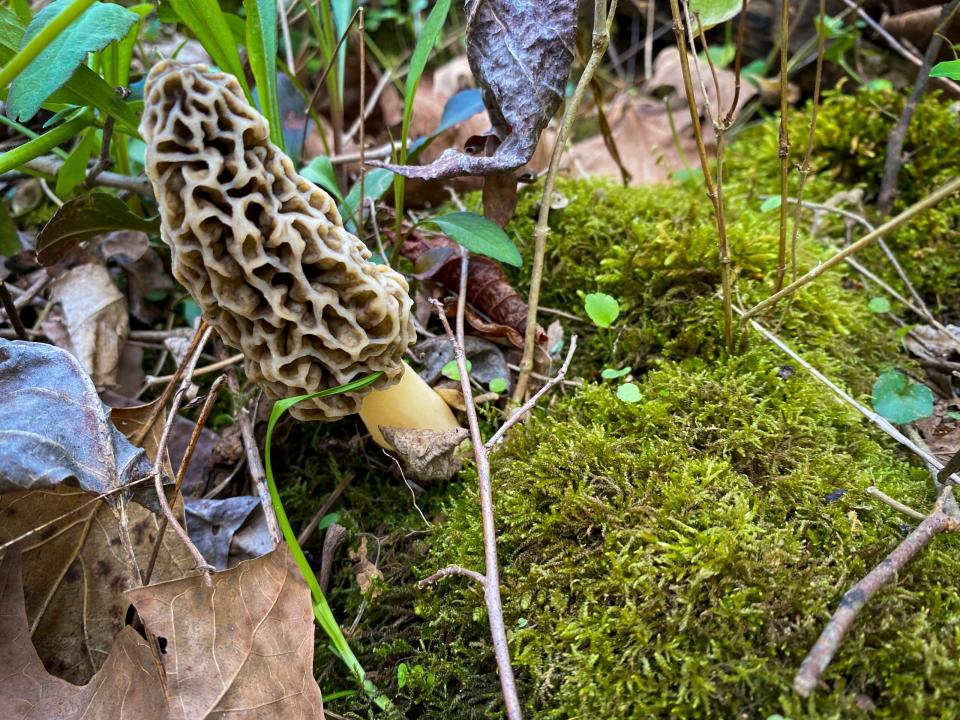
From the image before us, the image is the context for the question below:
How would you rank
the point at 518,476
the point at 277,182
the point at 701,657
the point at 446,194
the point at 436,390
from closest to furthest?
the point at 701,657 < the point at 277,182 < the point at 518,476 < the point at 436,390 < the point at 446,194

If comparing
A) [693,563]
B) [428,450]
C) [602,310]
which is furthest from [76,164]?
[693,563]

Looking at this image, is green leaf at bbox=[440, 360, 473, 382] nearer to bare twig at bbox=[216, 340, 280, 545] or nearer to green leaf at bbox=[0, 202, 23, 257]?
bare twig at bbox=[216, 340, 280, 545]

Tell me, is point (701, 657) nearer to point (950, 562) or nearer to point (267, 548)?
point (950, 562)

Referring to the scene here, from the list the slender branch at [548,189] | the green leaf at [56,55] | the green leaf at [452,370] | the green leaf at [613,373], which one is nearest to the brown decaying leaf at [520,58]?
the slender branch at [548,189]

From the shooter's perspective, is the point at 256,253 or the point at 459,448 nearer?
the point at 256,253

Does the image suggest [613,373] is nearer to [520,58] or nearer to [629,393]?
[629,393]

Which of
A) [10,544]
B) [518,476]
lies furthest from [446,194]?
[10,544]

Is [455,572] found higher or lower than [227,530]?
higher
